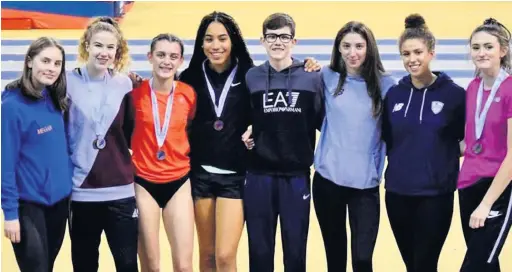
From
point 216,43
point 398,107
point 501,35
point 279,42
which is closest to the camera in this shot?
point 501,35

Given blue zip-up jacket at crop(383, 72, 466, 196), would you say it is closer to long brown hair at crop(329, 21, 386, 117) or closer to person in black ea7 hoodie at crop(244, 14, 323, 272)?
long brown hair at crop(329, 21, 386, 117)

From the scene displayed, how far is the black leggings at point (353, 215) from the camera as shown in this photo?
169 inches

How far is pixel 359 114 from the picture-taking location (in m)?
4.24

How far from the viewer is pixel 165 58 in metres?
4.35

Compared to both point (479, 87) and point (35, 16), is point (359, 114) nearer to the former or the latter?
point (479, 87)

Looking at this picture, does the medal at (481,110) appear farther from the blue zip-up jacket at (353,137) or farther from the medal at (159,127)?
the medal at (159,127)

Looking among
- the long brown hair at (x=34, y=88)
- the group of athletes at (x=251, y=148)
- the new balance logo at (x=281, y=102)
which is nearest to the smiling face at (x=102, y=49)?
the group of athletes at (x=251, y=148)

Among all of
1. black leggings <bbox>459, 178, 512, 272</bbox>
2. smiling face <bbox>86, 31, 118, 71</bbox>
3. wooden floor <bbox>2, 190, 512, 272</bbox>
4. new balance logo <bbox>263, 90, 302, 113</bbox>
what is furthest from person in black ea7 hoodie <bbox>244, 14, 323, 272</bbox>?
wooden floor <bbox>2, 190, 512, 272</bbox>

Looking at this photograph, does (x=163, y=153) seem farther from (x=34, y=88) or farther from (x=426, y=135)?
(x=426, y=135)

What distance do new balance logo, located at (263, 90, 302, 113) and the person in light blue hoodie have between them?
19 cm

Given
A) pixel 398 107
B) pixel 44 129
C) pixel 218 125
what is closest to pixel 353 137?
pixel 398 107

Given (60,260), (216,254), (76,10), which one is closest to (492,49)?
(216,254)

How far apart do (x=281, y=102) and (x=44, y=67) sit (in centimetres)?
123

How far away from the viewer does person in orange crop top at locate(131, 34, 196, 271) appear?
4.34 meters
